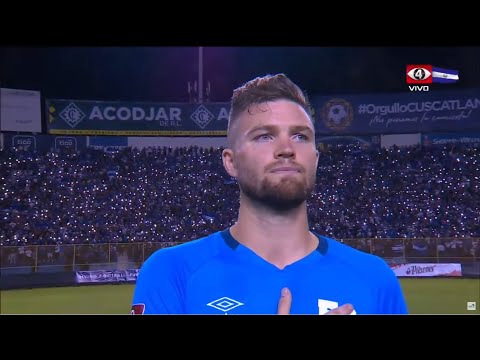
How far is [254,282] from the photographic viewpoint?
12.3ft

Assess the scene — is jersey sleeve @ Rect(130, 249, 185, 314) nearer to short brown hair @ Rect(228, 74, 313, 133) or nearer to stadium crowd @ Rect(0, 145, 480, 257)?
short brown hair @ Rect(228, 74, 313, 133)

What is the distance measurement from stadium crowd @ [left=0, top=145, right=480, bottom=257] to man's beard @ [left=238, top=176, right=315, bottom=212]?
1115mm

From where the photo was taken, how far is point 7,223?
5602 mm

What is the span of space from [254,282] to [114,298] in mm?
4506

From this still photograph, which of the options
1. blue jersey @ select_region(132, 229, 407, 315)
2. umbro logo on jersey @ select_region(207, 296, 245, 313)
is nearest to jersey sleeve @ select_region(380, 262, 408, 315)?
blue jersey @ select_region(132, 229, 407, 315)

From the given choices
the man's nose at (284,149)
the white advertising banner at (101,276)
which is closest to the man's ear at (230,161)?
the man's nose at (284,149)

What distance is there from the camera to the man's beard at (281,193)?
12.5ft

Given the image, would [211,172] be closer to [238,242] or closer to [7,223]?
[238,242]

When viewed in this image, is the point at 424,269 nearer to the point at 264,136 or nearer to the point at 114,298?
the point at 114,298

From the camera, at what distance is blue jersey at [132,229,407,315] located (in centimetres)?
366

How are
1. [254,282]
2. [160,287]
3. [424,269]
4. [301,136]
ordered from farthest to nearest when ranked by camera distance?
1. [424,269]
2. [301,136]
3. [254,282]
4. [160,287]

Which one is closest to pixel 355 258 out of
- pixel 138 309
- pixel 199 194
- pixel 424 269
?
pixel 138 309
